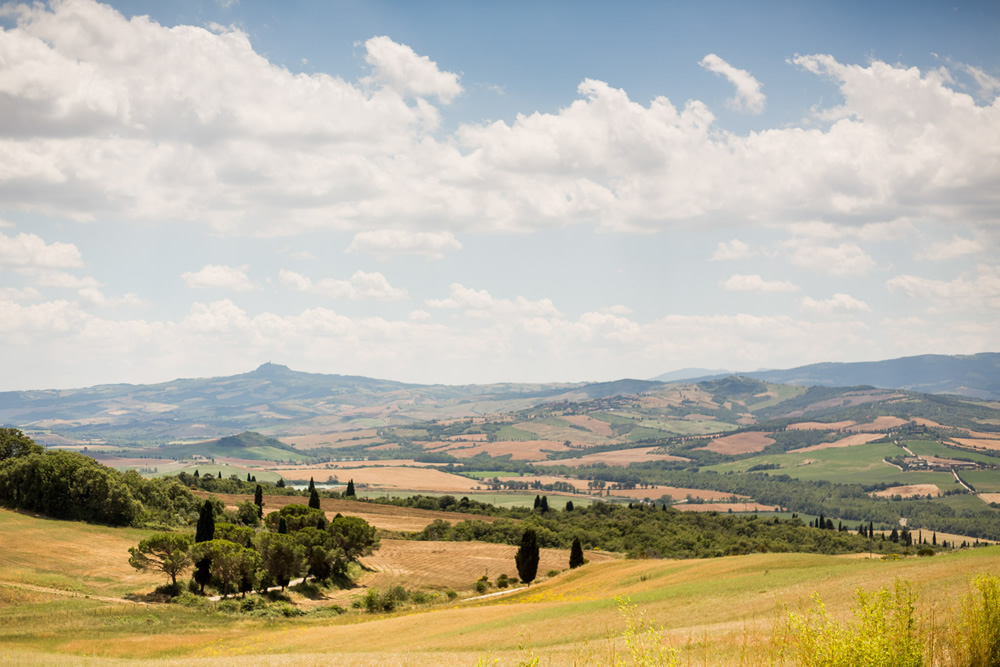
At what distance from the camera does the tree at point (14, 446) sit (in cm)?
12031

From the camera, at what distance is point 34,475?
354 feet

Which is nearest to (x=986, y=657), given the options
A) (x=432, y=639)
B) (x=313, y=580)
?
(x=432, y=639)

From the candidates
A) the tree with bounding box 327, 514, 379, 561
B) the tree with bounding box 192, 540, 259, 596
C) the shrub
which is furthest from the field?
the tree with bounding box 327, 514, 379, 561

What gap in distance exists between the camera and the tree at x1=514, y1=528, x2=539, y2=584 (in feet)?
293

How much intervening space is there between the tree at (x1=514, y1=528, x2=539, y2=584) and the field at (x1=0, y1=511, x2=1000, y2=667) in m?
15.8

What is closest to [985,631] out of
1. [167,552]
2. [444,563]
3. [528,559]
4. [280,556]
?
[528,559]

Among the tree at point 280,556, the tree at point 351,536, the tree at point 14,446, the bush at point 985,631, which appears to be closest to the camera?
the bush at point 985,631

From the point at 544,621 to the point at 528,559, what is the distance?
5135 cm

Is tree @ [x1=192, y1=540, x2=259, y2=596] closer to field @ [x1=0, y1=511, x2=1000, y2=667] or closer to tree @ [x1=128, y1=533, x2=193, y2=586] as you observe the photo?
tree @ [x1=128, y1=533, x2=193, y2=586]

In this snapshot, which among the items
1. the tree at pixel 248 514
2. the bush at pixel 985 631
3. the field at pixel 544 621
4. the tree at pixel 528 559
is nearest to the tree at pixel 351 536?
the tree at pixel 528 559

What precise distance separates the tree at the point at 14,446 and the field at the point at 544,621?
59.8 m

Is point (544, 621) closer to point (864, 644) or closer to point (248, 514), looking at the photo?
point (864, 644)

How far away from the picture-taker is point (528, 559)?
89.2m

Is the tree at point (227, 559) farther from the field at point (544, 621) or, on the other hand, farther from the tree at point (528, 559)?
the tree at point (528, 559)
